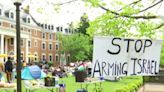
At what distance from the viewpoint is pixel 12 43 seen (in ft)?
211

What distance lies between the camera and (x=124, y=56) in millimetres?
6102

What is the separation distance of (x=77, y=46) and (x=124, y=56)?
6904cm

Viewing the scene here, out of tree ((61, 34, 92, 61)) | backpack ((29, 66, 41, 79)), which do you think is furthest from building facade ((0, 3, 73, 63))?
backpack ((29, 66, 41, 79))

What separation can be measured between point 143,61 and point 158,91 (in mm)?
16696

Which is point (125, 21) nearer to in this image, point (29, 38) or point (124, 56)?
point (124, 56)

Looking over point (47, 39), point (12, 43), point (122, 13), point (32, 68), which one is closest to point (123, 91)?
point (32, 68)

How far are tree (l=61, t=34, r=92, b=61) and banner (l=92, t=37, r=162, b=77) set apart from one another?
218 feet

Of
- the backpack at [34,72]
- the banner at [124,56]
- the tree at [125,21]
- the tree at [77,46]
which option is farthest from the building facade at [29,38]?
the banner at [124,56]

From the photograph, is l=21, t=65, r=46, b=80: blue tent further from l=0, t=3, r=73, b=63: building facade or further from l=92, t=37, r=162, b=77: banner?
l=0, t=3, r=73, b=63: building facade

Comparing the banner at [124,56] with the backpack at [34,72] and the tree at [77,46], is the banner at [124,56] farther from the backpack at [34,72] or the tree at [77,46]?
the tree at [77,46]

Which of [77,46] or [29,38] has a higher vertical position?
[29,38]

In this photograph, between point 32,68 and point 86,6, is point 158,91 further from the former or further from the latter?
point 86,6

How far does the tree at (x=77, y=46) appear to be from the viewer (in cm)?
7388

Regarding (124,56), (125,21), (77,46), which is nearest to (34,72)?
(125,21)
